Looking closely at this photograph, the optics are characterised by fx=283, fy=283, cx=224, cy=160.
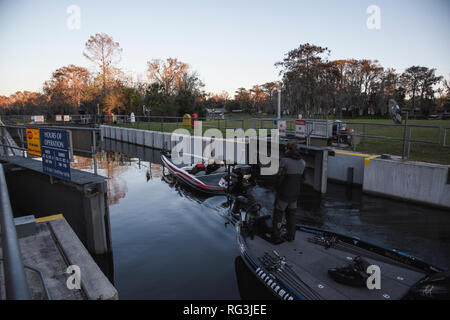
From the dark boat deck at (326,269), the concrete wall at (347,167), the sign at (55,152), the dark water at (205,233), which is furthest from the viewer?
the concrete wall at (347,167)

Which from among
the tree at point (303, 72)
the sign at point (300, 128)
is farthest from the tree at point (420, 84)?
the sign at point (300, 128)

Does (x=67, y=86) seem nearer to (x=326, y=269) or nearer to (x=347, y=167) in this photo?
(x=347, y=167)

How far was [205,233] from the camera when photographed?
27.4ft

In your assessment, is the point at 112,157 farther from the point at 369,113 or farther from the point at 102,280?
the point at 369,113

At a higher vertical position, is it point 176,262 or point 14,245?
point 14,245

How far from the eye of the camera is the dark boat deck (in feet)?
13.8

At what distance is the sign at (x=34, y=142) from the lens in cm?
768

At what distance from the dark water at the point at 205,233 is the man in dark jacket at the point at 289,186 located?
1223mm

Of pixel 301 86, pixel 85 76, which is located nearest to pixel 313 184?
pixel 301 86

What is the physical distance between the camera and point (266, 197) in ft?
38.6

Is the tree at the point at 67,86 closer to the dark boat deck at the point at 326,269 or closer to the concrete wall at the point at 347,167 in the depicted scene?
the concrete wall at the point at 347,167

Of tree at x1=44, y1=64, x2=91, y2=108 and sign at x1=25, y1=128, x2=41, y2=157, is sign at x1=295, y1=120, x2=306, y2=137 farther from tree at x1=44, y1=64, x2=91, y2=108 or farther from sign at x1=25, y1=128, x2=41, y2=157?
tree at x1=44, y1=64, x2=91, y2=108
